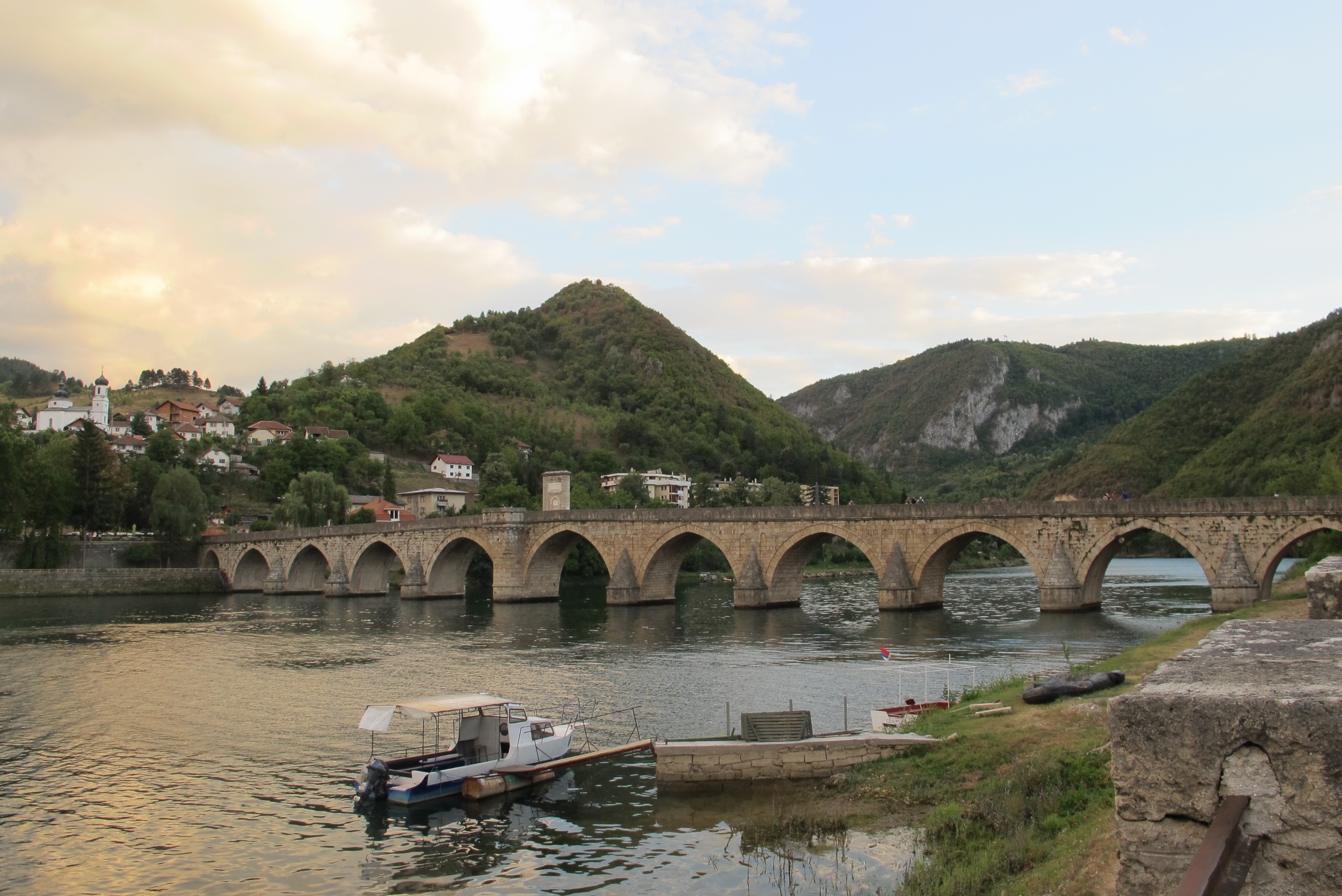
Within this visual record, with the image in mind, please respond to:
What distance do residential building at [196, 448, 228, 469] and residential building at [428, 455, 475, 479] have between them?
70.8 feet

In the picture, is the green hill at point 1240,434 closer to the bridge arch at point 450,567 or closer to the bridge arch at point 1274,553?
the bridge arch at point 1274,553

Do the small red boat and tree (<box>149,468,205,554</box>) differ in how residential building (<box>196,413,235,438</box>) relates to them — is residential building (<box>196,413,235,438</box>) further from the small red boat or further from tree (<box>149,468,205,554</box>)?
the small red boat

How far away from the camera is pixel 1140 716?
148 inches

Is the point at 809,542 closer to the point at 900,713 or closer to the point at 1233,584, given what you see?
the point at 1233,584

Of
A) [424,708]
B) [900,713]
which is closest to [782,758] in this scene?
[900,713]

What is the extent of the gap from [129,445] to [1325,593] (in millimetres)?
119614

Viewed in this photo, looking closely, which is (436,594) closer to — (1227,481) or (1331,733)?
(1227,481)

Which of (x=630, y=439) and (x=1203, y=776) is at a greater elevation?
(x=630, y=439)

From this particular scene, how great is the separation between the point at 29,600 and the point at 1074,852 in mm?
69979

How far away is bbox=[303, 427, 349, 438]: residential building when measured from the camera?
106 meters

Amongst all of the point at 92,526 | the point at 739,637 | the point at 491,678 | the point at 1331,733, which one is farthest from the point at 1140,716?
the point at 92,526

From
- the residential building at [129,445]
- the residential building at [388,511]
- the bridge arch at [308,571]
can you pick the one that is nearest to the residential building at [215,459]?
the residential building at [129,445]

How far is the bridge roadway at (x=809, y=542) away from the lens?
1401 inches

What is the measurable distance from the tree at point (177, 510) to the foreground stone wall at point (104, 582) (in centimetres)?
382
